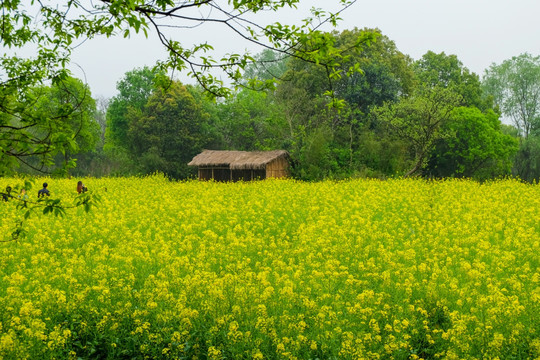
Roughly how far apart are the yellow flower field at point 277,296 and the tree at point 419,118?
22.1 metres

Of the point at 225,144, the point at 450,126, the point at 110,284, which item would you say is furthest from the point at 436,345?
the point at 225,144

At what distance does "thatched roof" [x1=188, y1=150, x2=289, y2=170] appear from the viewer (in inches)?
1342

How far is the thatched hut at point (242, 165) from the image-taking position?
34.3 meters

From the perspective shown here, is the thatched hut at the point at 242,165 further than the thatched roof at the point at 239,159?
Yes

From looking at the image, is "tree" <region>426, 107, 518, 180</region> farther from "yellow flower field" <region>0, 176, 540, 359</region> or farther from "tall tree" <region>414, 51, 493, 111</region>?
"yellow flower field" <region>0, 176, 540, 359</region>

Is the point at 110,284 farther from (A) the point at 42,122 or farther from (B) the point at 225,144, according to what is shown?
(B) the point at 225,144

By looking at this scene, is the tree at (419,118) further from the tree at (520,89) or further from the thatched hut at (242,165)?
the tree at (520,89)

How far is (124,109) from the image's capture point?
48250mm

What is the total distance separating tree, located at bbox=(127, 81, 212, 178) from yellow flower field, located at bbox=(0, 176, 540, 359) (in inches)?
1169

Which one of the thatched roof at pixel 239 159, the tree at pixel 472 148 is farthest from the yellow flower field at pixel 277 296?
the tree at pixel 472 148

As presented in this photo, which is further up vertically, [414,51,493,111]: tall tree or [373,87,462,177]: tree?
[414,51,493,111]: tall tree

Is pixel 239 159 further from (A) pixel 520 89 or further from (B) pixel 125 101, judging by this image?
(A) pixel 520 89

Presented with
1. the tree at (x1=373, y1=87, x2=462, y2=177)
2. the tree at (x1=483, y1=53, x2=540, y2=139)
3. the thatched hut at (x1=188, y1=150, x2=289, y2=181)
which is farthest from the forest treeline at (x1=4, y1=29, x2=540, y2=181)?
the tree at (x1=483, y1=53, x2=540, y2=139)

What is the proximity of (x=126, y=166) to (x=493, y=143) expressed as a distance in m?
31.5
